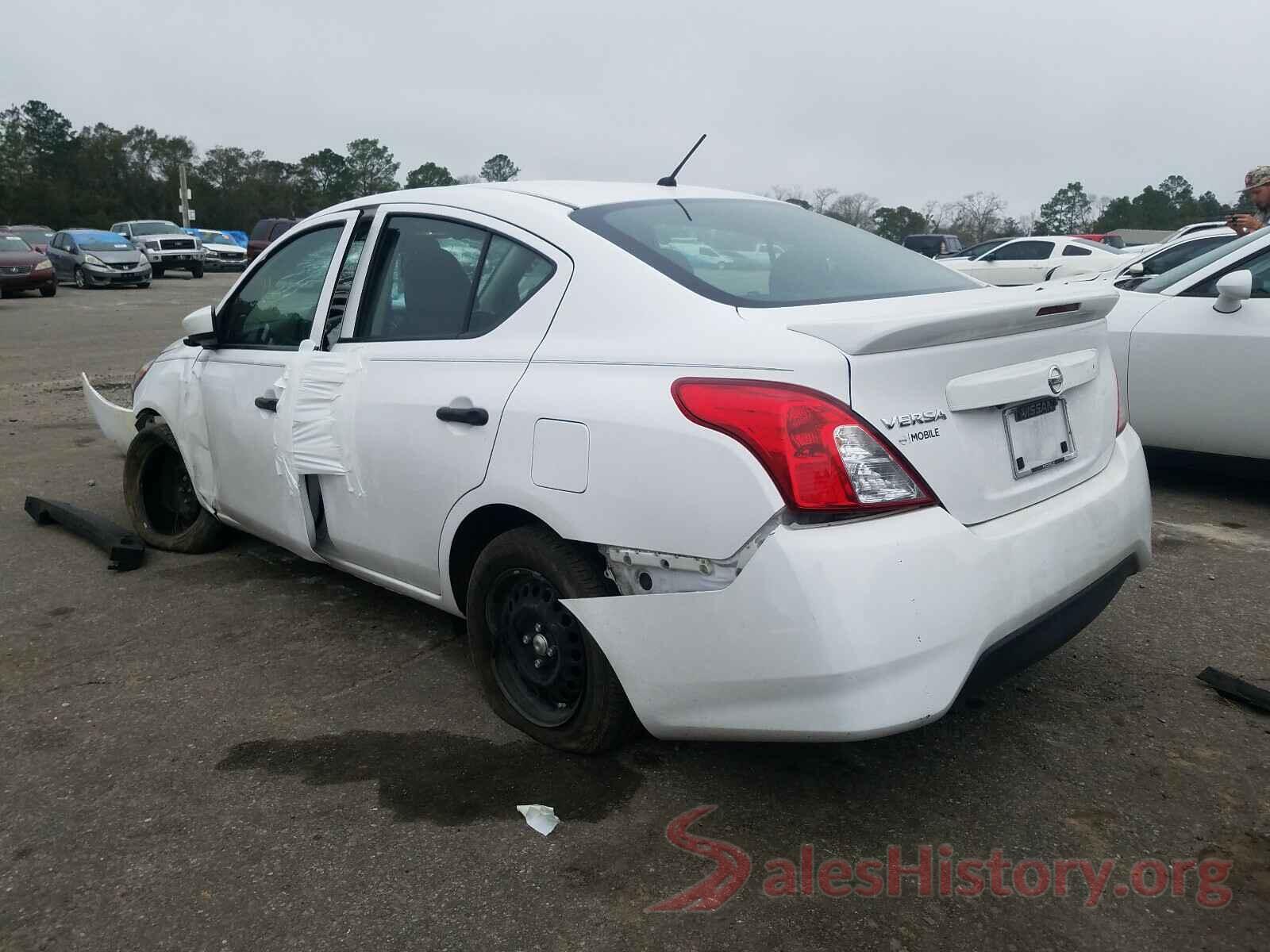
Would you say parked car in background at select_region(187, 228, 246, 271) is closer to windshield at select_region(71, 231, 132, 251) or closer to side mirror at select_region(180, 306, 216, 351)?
windshield at select_region(71, 231, 132, 251)

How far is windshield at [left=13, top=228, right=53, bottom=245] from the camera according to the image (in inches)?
1249

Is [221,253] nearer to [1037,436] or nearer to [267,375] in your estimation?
[267,375]

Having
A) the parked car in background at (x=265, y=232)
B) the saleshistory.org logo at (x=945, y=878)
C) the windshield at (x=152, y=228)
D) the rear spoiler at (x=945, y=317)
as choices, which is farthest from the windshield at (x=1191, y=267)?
the windshield at (x=152, y=228)

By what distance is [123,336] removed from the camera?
49.4 feet

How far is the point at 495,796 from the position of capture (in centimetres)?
276

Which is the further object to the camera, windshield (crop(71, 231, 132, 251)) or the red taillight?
windshield (crop(71, 231, 132, 251))

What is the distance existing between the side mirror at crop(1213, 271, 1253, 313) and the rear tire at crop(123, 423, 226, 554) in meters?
5.00

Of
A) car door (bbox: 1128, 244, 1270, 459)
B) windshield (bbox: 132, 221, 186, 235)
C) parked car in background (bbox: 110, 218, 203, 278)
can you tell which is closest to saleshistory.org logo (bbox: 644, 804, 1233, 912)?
car door (bbox: 1128, 244, 1270, 459)

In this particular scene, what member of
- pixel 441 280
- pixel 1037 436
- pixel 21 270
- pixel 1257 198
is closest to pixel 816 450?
pixel 1037 436

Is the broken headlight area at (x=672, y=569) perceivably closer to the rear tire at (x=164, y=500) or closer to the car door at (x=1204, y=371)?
the rear tire at (x=164, y=500)

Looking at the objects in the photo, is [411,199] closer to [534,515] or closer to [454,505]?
[454,505]

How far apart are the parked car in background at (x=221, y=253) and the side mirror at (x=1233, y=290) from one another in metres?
41.7

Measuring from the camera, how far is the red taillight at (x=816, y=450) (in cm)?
225

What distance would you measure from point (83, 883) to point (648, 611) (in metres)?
1.45
